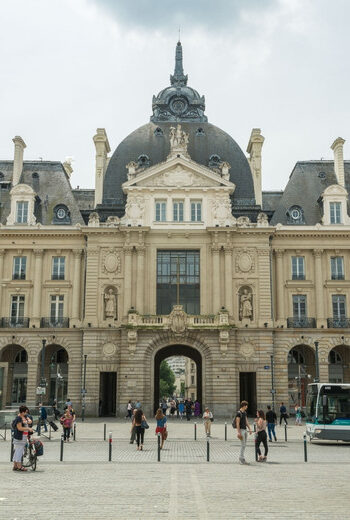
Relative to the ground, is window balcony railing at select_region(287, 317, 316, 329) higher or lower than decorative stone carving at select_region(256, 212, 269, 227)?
lower

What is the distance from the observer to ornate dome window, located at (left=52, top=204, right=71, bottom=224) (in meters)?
61.9

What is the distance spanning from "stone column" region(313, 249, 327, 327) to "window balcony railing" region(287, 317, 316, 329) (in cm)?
58

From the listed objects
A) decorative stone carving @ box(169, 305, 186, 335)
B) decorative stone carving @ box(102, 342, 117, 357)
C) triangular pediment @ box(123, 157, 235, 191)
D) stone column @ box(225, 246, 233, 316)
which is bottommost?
decorative stone carving @ box(102, 342, 117, 357)

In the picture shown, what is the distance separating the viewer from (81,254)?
198 feet

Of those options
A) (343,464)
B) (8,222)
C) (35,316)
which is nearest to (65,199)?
(8,222)

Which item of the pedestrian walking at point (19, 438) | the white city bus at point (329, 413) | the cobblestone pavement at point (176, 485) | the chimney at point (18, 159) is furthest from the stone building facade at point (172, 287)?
the pedestrian walking at point (19, 438)

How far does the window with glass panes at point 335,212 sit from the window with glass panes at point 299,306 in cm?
831

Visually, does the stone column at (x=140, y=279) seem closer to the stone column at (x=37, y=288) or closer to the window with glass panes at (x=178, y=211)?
the window with glass panes at (x=178, y=211)

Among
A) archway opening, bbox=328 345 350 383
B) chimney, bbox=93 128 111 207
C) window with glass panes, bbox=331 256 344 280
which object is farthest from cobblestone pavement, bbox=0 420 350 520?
chimney, bbox=93 128 111 207

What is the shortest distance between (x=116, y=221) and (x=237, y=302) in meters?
14.1

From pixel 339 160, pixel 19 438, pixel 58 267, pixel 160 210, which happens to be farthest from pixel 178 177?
pixel 19 438

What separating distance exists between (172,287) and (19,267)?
609 inches

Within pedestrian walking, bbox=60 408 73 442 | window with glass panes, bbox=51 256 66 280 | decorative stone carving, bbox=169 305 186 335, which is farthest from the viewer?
window with glass panes, bbox=51 256 66 280

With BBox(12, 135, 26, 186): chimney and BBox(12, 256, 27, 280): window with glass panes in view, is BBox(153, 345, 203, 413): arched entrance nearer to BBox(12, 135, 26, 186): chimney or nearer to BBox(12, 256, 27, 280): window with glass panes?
BBox(12, 256, 27, 280): window with glass panes
